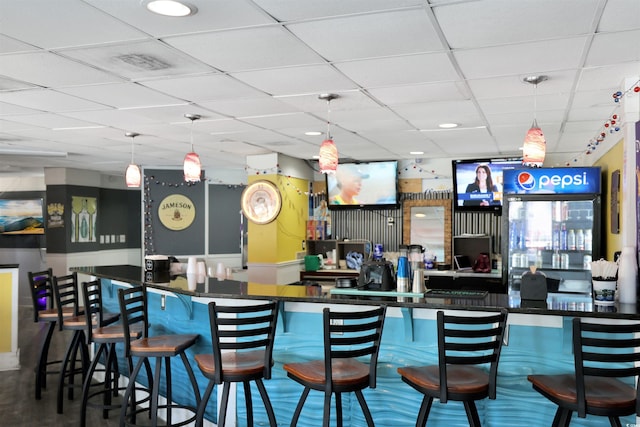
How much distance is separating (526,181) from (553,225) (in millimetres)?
579

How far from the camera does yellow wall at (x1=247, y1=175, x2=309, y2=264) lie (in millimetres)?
8344

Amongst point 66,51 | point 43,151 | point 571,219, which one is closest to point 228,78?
point 66,51

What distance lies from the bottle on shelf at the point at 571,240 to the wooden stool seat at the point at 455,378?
342cm

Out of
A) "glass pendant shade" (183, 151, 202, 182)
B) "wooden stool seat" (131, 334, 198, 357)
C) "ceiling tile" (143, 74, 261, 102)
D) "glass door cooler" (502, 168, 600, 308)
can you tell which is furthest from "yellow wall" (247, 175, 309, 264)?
"wooden stool seat" (131, 334, 198, 357)

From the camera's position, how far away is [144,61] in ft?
11.9

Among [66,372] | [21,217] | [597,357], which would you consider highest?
[21,217]

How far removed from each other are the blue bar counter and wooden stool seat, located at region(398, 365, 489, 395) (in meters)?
0.38

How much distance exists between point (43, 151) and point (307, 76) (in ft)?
18.4

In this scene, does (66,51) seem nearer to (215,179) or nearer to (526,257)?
(526,257)

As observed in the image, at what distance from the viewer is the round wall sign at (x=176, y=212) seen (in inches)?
403

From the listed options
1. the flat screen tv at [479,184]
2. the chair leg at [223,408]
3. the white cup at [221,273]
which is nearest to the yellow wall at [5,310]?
the white cup at [221,273]

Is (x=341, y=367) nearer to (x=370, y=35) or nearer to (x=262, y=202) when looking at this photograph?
(x=370, y=35)

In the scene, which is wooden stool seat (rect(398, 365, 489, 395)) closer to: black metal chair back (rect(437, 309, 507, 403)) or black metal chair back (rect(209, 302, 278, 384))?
black metal chair back (rect(437, 309, 507, 403))

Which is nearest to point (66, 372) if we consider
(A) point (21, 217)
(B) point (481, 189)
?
(B) point (481, 189)
